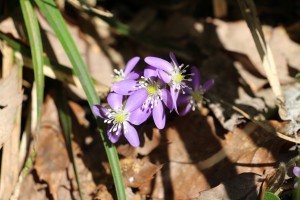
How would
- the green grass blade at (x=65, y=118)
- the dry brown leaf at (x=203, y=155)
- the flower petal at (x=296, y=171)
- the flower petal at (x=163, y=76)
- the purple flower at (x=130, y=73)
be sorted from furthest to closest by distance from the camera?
the green grass blade at (x=65, y=118) → the dry brown leaf at (x=203, y=155) → the purple flower at (x=130, y=73) → the flower petal at (x=163, y=76) → the flower petal at (x=296, y=171)

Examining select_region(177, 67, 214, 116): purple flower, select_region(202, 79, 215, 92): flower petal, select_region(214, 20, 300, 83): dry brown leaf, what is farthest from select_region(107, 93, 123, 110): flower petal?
select_region(214, 20, 300, 83): dry brown leaf

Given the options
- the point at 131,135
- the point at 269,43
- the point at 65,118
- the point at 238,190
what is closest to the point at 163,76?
the point at 131,135

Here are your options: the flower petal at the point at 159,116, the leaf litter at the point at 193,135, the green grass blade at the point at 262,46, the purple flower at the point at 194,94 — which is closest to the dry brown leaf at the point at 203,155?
the leaf litter at the point at 193,135

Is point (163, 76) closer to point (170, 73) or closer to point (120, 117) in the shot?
point (170, 73)

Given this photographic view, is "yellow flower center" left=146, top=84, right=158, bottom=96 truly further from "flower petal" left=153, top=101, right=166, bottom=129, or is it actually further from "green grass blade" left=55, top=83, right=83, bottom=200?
"green grass blade" left=55, top=83, right=83, bottom=200

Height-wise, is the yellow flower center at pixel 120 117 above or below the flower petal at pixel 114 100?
below

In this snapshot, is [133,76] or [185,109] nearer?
[133,76]

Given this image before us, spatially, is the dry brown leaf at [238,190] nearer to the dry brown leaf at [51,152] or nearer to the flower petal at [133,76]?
the flower petal at [133,76]

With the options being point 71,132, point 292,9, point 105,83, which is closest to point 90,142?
point 71,132
